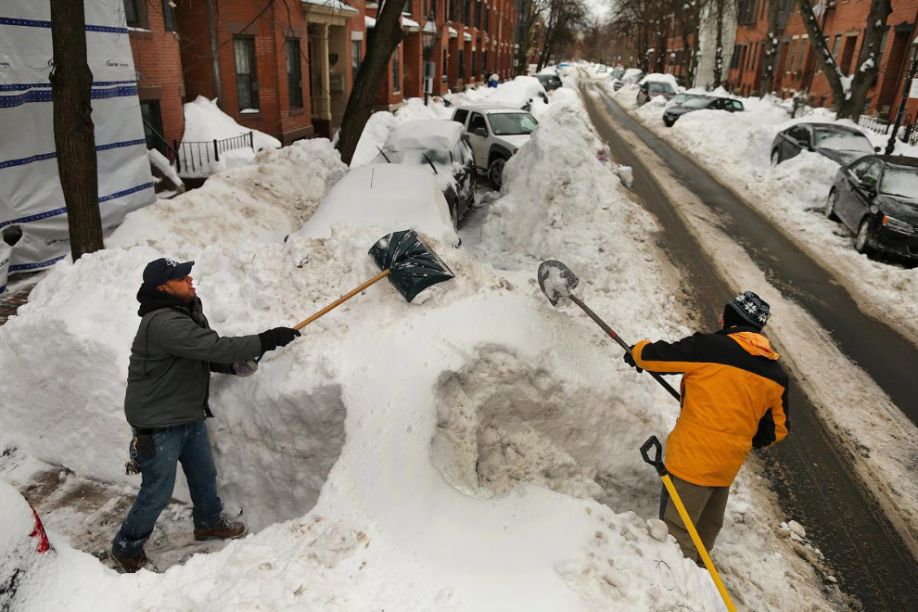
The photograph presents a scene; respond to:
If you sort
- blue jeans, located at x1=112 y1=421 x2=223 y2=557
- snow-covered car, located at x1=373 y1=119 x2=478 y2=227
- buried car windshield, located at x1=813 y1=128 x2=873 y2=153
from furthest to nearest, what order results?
buried car windshield, located at x1=813 y1=128 x2=873 y2=153
snow-covered car, located at x1=373 y1=119 x2=478 y2=227
blue jeans, located at x1=112 y1=421 x2=223 y2=557

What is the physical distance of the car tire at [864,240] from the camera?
34.0 feet

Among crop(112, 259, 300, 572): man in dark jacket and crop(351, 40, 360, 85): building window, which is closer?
crop(112, 259, 300, 572): man in dark jacket

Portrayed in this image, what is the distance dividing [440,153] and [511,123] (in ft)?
14.4

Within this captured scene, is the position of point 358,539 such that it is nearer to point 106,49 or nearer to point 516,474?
point 516,474

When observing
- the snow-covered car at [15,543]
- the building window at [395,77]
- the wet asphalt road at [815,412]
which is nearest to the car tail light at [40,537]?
the snow-covered car at [15,543]

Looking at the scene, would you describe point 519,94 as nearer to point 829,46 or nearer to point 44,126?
point 829,46

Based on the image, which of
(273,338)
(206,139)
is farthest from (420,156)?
(273,338)

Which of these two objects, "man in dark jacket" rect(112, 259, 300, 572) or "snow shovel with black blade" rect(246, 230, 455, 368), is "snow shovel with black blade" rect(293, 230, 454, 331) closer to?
"snow shovel with black blade" rect(246, 230, 455, 368)

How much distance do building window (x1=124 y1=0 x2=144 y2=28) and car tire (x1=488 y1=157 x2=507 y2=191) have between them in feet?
26.6

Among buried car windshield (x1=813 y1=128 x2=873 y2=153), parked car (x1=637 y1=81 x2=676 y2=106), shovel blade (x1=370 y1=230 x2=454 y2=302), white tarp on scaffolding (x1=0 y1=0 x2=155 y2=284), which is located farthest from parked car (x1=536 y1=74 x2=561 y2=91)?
shovel blade (x1=370 y1=230 x2=454 y2=302)

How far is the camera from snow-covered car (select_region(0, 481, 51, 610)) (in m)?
2.44

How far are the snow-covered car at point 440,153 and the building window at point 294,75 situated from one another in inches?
335

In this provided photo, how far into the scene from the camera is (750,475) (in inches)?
205

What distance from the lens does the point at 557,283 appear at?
5.07 meters
